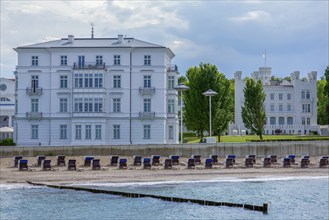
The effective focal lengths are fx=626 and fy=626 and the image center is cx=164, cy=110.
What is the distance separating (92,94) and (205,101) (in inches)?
507

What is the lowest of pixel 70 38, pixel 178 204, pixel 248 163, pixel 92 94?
pixel 178 204

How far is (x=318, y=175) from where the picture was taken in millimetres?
42219

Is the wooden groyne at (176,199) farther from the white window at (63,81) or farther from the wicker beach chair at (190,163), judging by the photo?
the white window at (63,81)

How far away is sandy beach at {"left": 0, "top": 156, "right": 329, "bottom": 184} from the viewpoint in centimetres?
3978

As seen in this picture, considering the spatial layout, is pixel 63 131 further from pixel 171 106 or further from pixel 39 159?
pixel 39 159

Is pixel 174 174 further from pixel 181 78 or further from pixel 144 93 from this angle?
pixel 181 78

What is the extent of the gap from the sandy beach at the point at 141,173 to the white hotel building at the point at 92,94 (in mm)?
17240

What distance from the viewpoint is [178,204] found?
2962 cm

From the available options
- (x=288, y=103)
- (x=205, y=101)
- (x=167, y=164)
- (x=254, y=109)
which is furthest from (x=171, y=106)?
(x=288, y=103)

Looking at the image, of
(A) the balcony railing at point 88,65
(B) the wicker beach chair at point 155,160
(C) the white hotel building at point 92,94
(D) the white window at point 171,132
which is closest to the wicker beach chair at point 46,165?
(B) the wicker beach chair at point 155,160

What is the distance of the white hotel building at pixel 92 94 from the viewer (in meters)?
65.4

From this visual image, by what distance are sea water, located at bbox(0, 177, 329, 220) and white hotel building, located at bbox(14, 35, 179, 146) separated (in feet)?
89.3

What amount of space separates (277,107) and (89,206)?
76.4 m

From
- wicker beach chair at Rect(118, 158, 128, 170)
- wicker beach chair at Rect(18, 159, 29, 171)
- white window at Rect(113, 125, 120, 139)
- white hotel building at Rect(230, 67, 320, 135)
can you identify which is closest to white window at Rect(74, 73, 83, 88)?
white window at Rect(113, 125, 120, 139)
